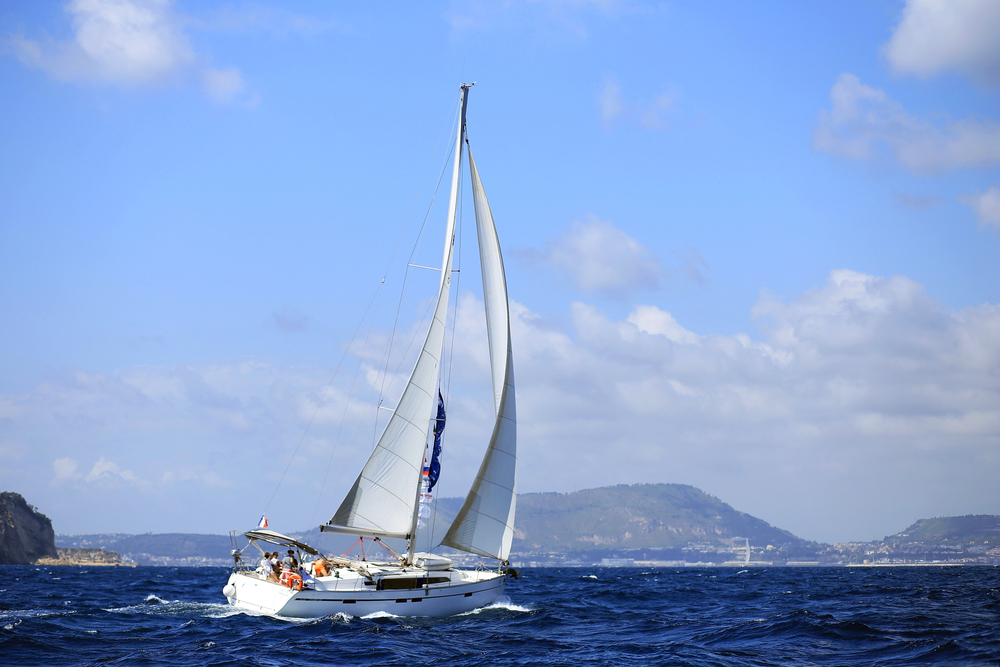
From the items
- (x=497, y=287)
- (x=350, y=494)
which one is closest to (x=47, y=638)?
(x=350, y=494)

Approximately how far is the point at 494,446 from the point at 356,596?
7.64m

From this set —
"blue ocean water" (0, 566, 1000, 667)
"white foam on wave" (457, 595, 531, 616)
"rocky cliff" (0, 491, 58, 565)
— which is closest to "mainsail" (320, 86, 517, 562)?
"white foam on wave" (457, 595, 531, 616)

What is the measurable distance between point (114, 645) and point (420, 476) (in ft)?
36.8

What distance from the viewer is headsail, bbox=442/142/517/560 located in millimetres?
30734

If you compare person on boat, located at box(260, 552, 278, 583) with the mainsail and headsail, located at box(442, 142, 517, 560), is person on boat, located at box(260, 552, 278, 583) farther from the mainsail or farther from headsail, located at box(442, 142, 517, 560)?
headsail, located at box(442, 142, 517, 560)

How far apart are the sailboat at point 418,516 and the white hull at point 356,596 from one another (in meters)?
0.04

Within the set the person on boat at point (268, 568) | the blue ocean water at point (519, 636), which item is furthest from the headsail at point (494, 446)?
the person on boat at point (268, 568)

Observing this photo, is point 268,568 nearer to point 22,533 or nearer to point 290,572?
point 290,572

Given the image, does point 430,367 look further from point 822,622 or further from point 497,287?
point 822,622

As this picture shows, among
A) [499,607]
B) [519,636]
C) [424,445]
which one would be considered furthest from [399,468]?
[499,607]

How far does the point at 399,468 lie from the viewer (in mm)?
29281

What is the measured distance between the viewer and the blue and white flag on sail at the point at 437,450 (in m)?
31.0

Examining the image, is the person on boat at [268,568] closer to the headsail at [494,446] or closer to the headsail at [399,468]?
the headsail at [399,468]

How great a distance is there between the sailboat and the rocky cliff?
136 metres
